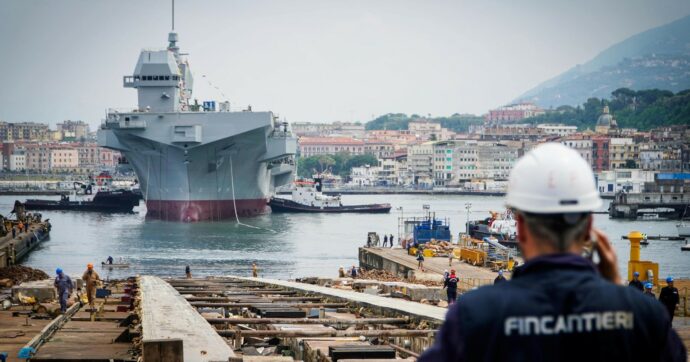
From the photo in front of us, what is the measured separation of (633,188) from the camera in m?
134

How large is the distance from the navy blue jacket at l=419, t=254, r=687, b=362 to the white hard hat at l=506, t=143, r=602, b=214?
12cm

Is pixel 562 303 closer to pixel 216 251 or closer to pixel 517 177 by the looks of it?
pixel 517 177

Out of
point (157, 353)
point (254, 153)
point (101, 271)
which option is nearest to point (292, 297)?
point (157, 353)

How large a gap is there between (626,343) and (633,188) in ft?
444

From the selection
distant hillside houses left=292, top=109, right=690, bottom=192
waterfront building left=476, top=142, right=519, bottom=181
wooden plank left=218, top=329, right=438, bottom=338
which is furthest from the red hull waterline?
waterfront building left=476, top=142, right=519, bottom=181

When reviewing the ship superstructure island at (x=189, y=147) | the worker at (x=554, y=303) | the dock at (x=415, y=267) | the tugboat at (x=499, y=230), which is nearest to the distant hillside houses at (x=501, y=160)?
the ship superstructure island at (x=189, y=147)

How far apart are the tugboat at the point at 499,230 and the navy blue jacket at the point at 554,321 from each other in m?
41.9

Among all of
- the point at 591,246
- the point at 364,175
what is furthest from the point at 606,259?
the point at 364,175

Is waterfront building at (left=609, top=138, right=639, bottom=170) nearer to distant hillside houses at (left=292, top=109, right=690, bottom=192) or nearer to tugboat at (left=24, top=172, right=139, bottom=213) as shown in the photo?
distant hillside houses at (left=292, top=109, right=690, bottom=192)

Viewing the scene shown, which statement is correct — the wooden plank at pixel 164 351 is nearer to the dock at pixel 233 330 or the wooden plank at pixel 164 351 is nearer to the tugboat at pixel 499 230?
the dock at pixel 233 330

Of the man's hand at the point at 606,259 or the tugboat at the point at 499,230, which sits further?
the tugboat at the point at 499,230

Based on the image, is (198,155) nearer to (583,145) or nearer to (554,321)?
(554,321)

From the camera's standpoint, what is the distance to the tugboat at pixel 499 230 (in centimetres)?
4584

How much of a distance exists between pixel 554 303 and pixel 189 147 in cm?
5783
